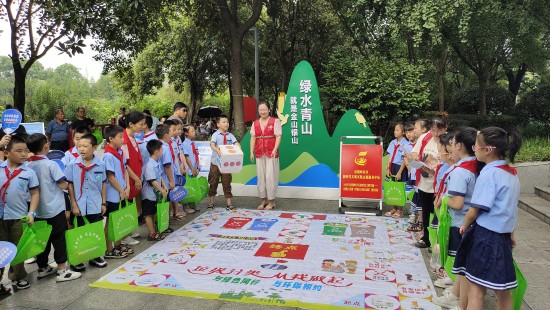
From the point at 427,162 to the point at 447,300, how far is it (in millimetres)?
1594

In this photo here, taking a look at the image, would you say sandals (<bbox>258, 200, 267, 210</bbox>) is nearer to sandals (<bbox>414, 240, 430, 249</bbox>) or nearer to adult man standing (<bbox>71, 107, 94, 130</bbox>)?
sandals (<bbox>414, 240, 430, 249</bbox>)

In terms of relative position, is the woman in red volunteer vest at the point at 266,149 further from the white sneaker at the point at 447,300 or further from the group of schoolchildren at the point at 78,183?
the white sneaker at the point at 447,300

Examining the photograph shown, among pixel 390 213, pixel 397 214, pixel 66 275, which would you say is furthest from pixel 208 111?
pixel 66 275

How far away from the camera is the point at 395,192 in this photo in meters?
5.98

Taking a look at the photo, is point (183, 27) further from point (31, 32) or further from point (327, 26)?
point (31, 32)

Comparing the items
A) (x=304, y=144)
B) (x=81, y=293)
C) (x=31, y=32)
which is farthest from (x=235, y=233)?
(x=31, y=32)

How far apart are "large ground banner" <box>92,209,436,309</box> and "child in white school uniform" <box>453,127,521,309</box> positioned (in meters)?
0.86

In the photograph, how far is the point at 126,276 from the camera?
12.9 ft

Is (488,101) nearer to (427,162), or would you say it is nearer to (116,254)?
(427,162)

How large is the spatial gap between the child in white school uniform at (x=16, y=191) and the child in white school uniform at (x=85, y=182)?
38cm

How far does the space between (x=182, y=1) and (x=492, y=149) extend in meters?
9.76

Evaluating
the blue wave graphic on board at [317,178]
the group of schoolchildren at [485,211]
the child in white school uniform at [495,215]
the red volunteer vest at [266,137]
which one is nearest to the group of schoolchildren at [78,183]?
the red volunteer vest at [266,137]

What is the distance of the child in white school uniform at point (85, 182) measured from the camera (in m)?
3.94

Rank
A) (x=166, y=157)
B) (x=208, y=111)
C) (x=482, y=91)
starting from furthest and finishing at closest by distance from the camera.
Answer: (x=208, y=111), (x=482, y=91), (x=166, y=157)
